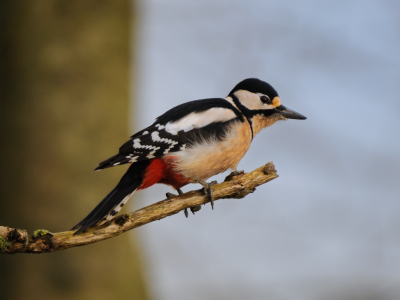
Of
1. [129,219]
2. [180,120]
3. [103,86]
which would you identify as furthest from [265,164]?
[103,86]

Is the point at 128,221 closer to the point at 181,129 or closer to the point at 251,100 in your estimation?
the point at 181,129

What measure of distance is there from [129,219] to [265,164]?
0.85 m

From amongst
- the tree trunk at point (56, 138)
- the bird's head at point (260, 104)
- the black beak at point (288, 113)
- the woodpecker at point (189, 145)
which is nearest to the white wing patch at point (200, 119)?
the woodpecker at point (189, 145)

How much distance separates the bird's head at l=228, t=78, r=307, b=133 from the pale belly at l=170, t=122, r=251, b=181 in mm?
276

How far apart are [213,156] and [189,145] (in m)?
0.17

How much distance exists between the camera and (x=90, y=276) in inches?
176

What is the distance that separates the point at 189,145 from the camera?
2.61 meters

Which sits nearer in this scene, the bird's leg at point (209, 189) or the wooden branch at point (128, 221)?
the wooden branch at point (128, 221)

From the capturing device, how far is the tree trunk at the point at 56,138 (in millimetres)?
4359

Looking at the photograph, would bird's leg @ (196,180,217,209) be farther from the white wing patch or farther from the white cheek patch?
the white cheek patch

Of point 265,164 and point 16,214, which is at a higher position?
point 16,214

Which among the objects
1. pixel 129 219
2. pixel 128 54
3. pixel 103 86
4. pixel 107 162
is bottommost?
pixel 129 219

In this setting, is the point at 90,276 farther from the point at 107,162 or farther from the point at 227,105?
the point at 107,162

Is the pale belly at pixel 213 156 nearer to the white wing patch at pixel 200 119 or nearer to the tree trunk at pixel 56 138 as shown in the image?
the white wing patch at pixel 200 119
